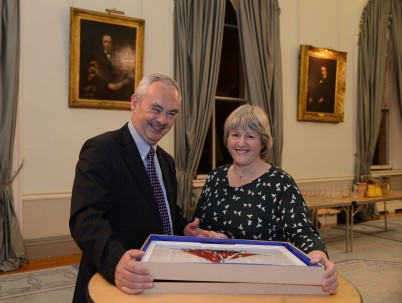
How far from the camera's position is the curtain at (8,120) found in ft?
15.9

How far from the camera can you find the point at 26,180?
5117mm

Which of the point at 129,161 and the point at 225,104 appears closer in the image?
the point at 129,161

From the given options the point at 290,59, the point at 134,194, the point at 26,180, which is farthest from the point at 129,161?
the point at 290,59

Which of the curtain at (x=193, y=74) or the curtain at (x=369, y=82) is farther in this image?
the curtain at (x=369, y=82)

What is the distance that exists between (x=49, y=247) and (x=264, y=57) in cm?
460

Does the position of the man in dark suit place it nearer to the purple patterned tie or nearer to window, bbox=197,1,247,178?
the purple patterned tie

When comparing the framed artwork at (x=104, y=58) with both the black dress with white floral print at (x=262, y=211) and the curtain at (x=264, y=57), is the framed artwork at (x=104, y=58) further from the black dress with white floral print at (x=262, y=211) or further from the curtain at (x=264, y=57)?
the black dress with white floral print at (x=262, y=211)

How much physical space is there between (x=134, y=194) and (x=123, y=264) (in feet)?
1.65

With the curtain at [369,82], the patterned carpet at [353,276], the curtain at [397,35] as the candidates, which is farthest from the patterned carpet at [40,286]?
the curtain at [397,35]

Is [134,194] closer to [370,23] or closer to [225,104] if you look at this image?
[225,104]

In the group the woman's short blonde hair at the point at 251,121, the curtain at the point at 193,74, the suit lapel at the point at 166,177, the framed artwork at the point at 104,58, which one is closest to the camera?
the suit lapel at the point at 166,177

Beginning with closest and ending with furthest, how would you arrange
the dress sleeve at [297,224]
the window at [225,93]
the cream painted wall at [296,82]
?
1. the dress sleeve at [297,224]
2. the window at [225,93]
3. the cream painted wall at [296,82]

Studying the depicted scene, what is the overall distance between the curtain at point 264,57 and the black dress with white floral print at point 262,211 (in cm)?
480

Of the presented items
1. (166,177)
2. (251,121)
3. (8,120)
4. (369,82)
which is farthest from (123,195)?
(369,82)
